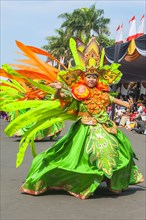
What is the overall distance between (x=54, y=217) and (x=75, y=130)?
1.58 metres

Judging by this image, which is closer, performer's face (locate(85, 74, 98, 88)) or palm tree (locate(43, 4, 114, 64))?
performer's face (locate(85, 74, 98, 88))

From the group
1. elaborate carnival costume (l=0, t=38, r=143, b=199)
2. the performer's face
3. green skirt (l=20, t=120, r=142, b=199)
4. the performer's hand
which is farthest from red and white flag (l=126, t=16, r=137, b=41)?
the performer's hand

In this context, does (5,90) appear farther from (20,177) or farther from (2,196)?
(2,196)

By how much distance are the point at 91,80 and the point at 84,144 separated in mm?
804

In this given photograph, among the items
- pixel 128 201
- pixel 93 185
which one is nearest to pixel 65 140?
pixel 93 185

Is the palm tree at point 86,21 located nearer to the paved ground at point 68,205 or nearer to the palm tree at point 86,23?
the palm tree at point 86,23

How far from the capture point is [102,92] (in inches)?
254

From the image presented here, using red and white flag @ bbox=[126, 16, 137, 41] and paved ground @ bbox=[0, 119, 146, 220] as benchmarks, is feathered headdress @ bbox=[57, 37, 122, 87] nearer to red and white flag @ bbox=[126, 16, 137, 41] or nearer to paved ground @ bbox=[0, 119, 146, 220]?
paved ground @ bbox=[0, 119, 146, 220]

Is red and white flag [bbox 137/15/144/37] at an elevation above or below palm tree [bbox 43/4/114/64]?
below

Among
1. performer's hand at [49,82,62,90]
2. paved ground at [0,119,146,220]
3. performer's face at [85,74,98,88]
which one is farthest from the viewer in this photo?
performer's face at [85,74,98,88]

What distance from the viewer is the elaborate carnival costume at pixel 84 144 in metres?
6.08

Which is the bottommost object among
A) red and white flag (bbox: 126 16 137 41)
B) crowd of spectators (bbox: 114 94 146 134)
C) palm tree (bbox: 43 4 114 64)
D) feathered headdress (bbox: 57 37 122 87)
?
crowd of spectators (bbox: 114 94 146 134)

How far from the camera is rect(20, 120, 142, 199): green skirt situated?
6055 millimetres

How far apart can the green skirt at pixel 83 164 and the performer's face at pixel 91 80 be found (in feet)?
1.59
